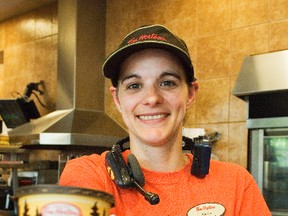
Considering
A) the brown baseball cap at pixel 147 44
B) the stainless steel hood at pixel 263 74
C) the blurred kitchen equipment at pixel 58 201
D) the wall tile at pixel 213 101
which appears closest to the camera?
the blurred kitchen equipment at pixel 58 201

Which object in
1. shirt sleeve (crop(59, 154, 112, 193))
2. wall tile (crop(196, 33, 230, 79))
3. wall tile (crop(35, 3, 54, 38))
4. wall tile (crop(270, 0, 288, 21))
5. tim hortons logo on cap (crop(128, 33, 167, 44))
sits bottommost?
shirt sleeve (crop(59, 154, 112, 193))

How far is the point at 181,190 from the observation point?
1.03m

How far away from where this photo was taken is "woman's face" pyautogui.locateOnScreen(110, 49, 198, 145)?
1041 millimetres

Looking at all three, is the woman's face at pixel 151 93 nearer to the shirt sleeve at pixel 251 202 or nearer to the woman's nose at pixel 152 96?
the woman's nose at pixel 152 96

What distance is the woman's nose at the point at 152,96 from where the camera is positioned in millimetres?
1023

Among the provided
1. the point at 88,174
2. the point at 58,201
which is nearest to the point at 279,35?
the point at 88,174

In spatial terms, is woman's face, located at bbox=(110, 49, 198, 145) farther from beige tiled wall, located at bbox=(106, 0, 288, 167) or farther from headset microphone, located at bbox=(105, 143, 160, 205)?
beige tiled wall, located at bbox=(106, 0, 288, 167)

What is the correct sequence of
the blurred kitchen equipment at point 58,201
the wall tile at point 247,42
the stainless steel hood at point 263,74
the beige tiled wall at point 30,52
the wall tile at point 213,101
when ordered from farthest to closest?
the beige tiled wall at point 30,52 < the wall tile at point 213,101 < the wall tile at point 247,42 < the stainless steel hood at point 263,74 < the blurred kitchen equipment at point 58,201

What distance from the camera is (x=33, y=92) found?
14.1 ft

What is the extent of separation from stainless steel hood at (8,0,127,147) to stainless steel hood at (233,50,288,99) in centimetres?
129

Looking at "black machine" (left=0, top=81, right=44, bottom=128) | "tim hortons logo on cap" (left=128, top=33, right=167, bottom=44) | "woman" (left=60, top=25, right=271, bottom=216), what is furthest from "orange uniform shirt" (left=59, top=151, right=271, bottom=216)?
"black machine" (left=0, top=81, right=44, bottom=128)

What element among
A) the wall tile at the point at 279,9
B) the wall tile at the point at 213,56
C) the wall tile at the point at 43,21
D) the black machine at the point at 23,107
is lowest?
the black machine at the point at 23,107

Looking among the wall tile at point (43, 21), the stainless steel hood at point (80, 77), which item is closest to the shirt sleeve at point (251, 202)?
the stainless steel hood at point (80, 77)

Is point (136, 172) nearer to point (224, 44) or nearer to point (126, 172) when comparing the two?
point (126, 172)
